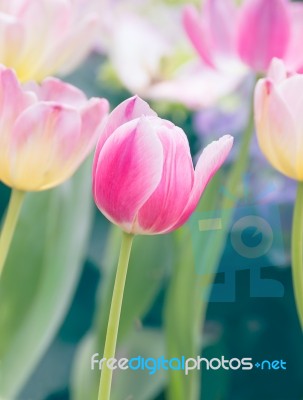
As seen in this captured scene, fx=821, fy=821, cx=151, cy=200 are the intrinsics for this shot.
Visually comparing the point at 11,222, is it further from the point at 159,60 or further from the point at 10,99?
the point at 159,60

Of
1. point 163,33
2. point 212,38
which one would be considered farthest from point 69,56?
point 163,33

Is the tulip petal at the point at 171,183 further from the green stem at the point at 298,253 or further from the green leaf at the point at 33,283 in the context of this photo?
the green leaf at the point at 33,283

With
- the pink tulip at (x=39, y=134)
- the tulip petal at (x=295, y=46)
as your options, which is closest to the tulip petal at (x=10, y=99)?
the pink tulip at (x=39, y=134)

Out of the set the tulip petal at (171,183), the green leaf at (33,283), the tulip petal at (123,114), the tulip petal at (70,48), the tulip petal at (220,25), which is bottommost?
the green leaf at (33,283)

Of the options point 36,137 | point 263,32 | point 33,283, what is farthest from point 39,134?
point 33,283

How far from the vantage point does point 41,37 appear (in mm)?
331

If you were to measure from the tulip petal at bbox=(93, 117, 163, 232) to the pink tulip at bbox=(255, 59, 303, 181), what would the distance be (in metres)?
0.04

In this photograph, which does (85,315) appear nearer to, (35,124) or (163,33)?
(163,33)

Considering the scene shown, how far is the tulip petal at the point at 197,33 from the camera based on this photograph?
1.13ft

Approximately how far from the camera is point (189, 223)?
0.39 m

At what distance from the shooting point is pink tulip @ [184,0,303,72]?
33 cm

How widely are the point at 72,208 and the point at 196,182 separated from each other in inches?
9.9

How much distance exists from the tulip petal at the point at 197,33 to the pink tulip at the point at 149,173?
0.41ft

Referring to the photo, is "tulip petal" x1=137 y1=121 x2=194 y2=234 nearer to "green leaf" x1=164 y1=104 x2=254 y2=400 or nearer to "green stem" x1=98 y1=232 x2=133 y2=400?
"green stem" x1=98 y1=232 x2=133 y2=400
